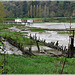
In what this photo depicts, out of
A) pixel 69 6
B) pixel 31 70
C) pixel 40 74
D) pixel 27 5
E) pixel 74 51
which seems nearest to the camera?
pixel 69 6

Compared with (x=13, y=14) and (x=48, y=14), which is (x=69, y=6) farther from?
(x=48, y=14)

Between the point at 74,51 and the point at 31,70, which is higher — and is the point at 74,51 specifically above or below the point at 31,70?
below

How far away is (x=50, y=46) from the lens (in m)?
19.9

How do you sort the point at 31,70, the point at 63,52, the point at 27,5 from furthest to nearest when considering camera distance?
1. the point at 27,5
2. the point at 63,52
3. the point at 31,70

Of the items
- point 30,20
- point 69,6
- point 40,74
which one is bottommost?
point 30,20

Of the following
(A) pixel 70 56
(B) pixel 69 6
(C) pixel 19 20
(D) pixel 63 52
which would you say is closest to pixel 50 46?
(D) pixel 63 52

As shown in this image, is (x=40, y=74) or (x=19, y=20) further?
(x=19, y=20)

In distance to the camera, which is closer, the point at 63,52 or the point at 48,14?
the point at 63,52

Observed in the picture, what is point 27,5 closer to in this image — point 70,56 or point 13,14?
point 13,14

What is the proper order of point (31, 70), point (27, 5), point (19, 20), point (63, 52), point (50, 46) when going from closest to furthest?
1. point (31, 70)
2. point (63, 52)
3. point (50, 46)
4. point (19, 20)
5. point (27, 5)

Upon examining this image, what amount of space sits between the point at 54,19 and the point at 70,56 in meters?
89.7

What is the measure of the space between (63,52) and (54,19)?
8767cm

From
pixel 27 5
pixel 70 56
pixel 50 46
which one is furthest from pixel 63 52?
pixel 27 5

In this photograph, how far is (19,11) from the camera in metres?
95.2
